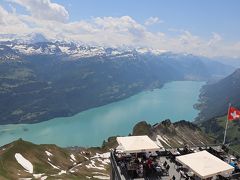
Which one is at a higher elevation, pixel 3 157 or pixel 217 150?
pixel 217 150

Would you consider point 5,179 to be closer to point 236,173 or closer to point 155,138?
point 236,173

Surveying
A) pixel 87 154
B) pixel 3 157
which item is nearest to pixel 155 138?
pixel 87 154

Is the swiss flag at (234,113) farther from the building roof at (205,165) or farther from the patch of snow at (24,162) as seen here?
the patch of snow at (24,162)

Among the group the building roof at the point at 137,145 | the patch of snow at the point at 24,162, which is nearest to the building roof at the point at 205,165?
the building roof at the point at 137,145

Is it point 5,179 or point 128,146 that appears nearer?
point 128,146

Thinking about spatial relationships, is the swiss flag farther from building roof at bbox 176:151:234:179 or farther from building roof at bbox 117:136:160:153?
building roof at bbox 117:136:160:153

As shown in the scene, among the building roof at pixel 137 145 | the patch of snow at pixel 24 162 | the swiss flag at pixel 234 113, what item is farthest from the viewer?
the patch of snow at pixel 24 162
